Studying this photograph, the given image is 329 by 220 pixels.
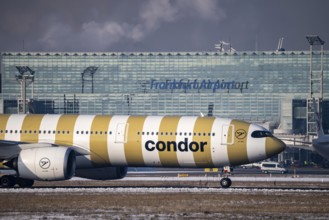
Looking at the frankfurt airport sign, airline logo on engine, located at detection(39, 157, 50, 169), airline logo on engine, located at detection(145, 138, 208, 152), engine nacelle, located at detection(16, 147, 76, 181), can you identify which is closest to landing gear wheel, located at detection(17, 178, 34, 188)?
engine nacelle, located at detection(16, 147, 76, 181)

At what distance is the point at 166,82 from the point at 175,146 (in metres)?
127

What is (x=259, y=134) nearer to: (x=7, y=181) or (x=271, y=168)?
(x=7, y=181)

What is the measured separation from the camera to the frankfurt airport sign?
176875 millimetres

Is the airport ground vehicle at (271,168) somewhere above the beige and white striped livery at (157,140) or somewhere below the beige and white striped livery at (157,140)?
below

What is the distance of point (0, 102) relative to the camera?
16612cm

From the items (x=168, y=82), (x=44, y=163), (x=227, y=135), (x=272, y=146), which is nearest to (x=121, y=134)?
(x=44, y=163)

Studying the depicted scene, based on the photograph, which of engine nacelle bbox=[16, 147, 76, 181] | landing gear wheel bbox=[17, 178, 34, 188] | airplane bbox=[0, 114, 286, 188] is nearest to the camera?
engine nacelle bbox=[16, 147, 76, 181]

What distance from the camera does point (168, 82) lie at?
17950 cm

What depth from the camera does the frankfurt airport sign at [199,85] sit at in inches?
6964

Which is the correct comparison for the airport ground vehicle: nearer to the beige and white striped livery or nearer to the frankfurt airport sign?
the beige and white striped livery

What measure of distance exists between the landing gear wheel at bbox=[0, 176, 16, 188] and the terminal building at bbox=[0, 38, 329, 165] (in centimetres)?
11515

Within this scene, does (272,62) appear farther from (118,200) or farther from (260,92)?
(118,200)

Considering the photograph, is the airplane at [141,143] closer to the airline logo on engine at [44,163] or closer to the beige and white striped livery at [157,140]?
the beige and white striped livery at [157,140]

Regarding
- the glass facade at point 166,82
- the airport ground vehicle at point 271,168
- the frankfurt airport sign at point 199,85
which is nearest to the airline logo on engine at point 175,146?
the airport ground vehicle at point 271,168
